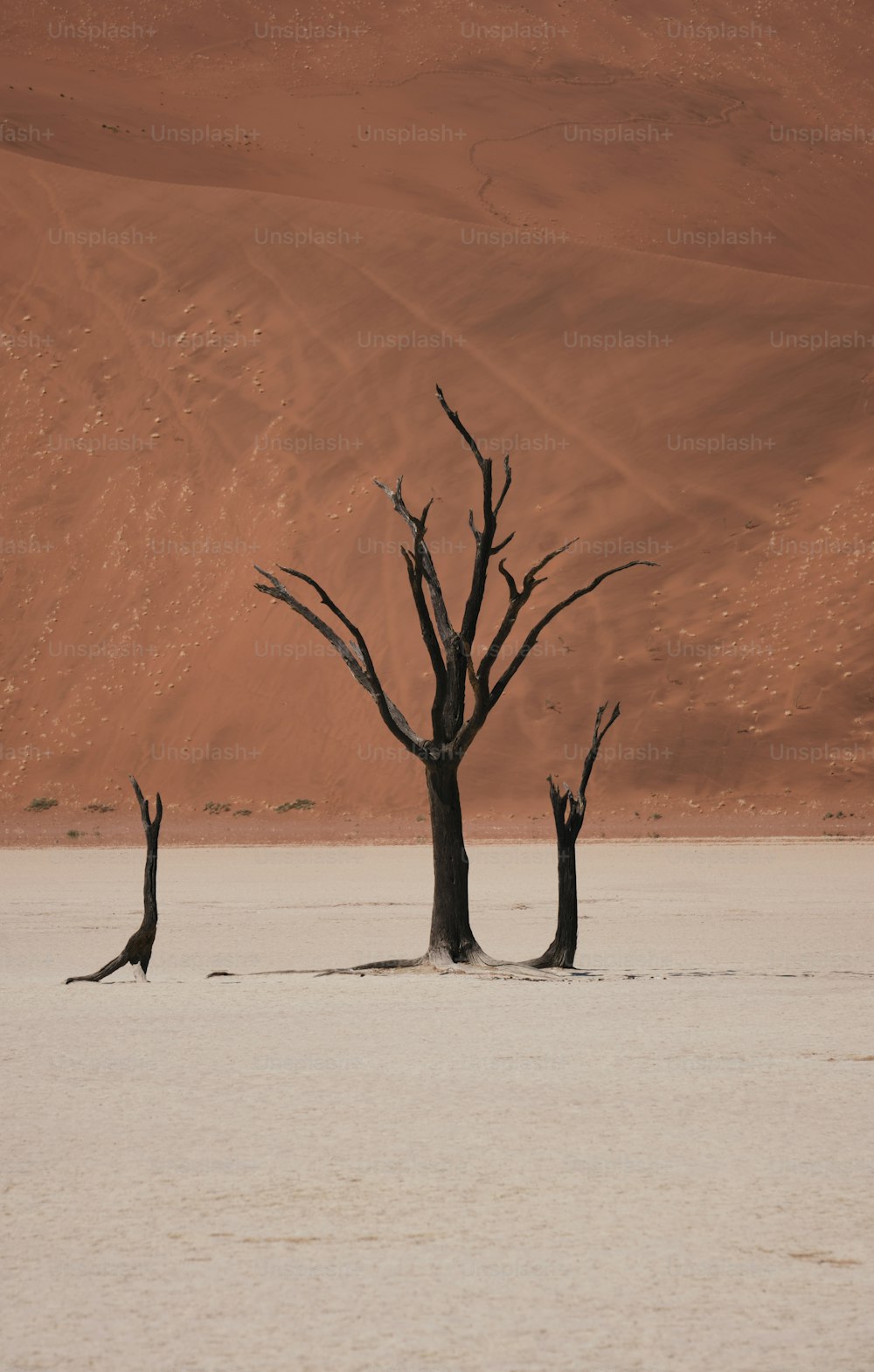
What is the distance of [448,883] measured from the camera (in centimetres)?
1423

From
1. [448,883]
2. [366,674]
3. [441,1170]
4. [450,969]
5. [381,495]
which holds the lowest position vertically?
[441,1170]

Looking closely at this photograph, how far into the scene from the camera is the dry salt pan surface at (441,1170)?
455 centimetres

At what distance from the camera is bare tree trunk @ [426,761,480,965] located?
1429cm

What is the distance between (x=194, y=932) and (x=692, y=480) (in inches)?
1265

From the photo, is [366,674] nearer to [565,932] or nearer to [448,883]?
[448,883]

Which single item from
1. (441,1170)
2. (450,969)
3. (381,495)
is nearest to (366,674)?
(450,969)

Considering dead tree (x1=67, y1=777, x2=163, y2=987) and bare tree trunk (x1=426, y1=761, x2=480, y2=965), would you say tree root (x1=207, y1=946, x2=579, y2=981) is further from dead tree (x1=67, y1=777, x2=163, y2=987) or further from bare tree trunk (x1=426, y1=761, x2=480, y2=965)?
dead tree (x1=67, y1=777, x2=163, y2=987)

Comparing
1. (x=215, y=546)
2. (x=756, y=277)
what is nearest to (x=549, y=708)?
(x=215, y=546)

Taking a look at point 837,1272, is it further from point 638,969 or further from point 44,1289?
point 638,969

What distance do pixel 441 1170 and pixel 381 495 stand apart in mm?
44492

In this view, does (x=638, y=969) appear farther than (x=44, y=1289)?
Yes

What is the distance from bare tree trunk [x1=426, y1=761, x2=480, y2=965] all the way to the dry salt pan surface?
2.92 feet

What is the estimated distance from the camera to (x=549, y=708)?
145 feet

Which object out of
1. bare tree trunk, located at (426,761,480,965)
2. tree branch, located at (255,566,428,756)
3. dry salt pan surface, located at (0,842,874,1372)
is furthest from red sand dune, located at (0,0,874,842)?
dry salt pan surface, located at (0,842,874,1372)
